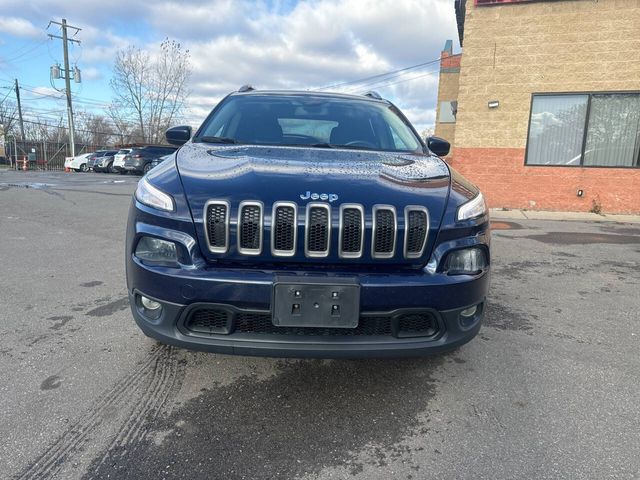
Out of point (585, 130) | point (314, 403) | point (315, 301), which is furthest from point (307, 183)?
point (585, 130)

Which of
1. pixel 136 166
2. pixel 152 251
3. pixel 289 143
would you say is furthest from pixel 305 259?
pixel 136 166

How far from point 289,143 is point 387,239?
1.37 metres

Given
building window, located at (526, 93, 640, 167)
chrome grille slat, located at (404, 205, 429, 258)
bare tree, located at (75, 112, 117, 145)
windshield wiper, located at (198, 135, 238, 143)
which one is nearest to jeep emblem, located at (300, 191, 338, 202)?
chrome grille slat, located at (404, 205, 429, 258)

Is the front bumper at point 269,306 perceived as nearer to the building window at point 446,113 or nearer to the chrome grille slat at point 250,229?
the chrome grille slat at point 250,229

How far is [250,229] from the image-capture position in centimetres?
210

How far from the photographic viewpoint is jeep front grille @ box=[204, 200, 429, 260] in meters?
2.10

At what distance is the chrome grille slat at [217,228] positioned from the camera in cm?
A: 211

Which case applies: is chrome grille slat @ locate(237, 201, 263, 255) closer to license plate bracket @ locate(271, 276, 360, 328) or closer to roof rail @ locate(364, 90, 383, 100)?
license plate bracket @ locate(271, 276, 360, 328)

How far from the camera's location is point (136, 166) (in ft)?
76.4

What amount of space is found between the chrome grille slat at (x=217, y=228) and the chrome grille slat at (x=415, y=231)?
861 millimetres

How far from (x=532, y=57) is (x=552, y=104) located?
1204 mm

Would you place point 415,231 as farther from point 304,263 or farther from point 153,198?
point 153,198

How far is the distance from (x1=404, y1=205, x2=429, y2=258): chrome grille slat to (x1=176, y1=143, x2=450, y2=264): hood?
1.0 inches

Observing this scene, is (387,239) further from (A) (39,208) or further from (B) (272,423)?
(A) (39,208)
